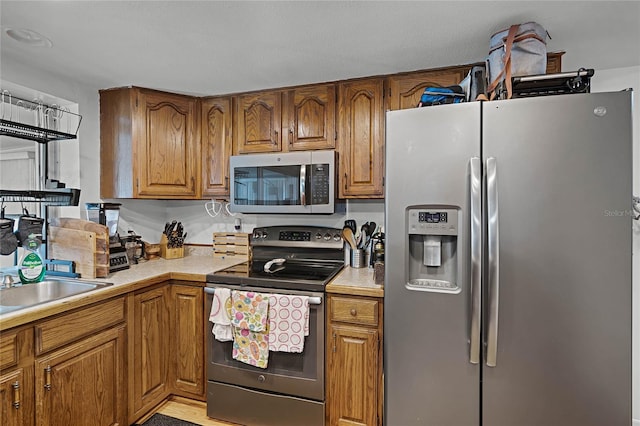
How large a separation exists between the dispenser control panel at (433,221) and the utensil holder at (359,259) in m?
0.82

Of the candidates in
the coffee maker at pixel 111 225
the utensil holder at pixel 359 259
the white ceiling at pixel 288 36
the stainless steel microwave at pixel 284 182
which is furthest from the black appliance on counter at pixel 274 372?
the white ceiling at pixel 288 36

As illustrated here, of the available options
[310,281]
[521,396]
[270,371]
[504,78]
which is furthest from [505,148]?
[270,371]

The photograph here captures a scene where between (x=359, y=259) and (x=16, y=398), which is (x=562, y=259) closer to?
(x=359, y=259)

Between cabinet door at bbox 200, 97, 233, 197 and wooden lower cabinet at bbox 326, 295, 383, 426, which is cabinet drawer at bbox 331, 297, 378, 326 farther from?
cabinet door at bbox 200, 97, 233, 197

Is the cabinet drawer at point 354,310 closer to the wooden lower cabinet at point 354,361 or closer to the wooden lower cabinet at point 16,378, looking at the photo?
the wooden lower cabinet at point 354,361

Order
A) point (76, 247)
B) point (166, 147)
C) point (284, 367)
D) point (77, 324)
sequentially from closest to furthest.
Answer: point (77, 324) → point (284, 367) → point (76, 247) → point (166, 147)

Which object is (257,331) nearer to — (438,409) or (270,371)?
(270,371)

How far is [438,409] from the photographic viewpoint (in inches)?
59.7

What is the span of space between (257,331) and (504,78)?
5.82 ft

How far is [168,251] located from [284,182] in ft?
3.90

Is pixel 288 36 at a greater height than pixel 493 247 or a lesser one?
greater

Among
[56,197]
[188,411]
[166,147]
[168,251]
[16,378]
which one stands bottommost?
[188,411]

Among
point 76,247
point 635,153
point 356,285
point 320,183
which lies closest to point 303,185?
point 320,183

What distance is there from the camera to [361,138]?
2230 mm
